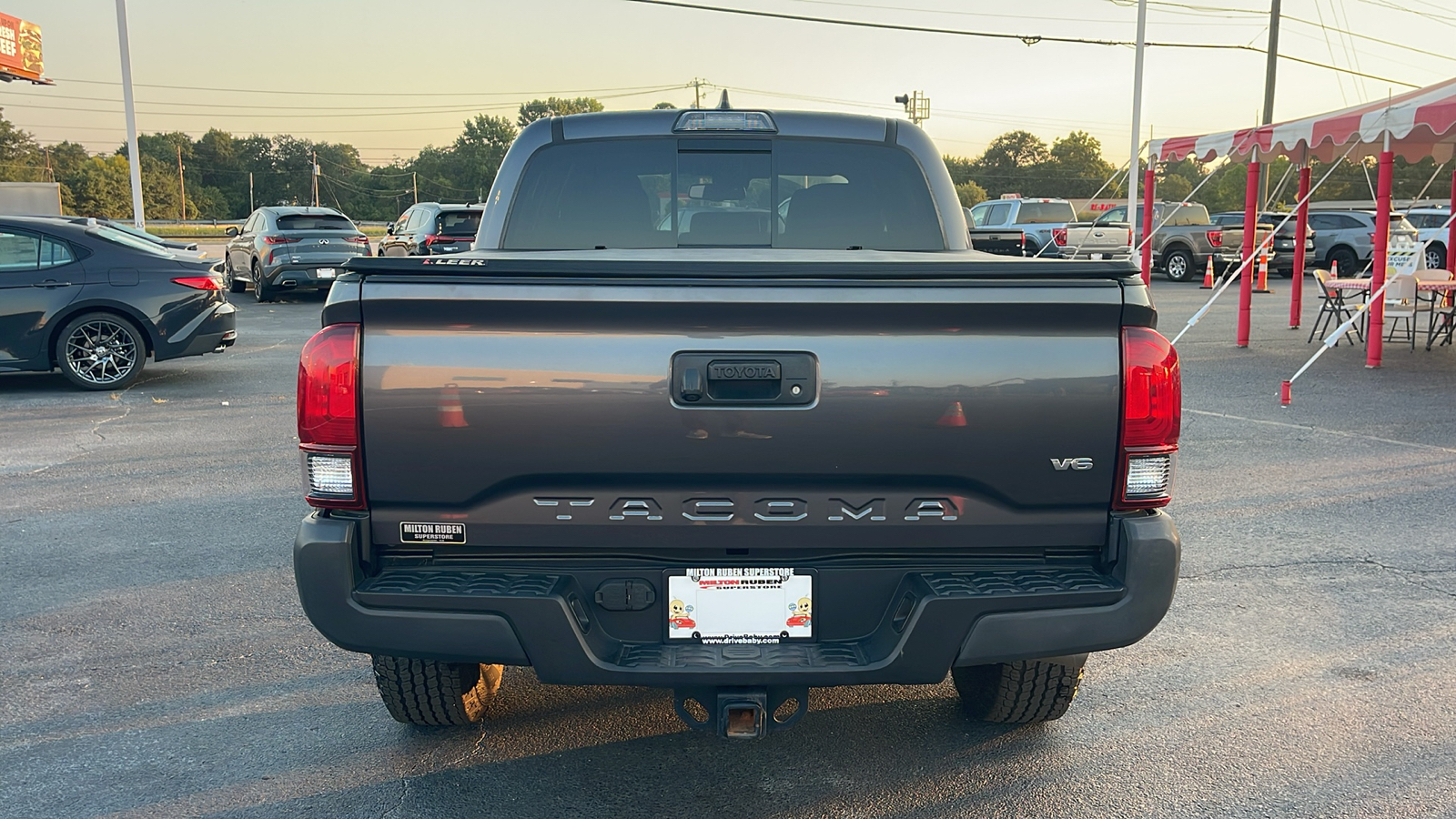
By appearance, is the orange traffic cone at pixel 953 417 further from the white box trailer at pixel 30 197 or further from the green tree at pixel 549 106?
the green tree at pixel 549 106

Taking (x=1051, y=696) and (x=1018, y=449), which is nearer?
(x=1018, y=449)

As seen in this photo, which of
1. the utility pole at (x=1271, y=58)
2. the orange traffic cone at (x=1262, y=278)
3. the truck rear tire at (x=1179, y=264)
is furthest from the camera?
the utility pole at (x=1271, y=58)

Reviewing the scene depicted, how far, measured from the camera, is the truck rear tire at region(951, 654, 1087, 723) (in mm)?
3213

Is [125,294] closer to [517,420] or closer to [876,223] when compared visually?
[876,223]

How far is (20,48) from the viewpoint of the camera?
43812 mm

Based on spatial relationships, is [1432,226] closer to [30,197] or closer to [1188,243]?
[1188,243]

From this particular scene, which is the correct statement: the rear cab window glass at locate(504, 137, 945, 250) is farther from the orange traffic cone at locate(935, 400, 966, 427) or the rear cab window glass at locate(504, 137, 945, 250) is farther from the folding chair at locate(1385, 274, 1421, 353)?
the folding chair at locate(1385, 274, 1421, 353)

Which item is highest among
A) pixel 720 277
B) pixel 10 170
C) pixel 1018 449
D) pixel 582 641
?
pixel 10 170

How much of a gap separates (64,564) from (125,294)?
18.6ft

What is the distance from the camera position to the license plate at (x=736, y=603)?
2584 millimetres

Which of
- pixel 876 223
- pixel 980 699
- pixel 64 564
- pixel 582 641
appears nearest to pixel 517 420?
pixel 582 641

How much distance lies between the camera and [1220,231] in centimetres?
2542

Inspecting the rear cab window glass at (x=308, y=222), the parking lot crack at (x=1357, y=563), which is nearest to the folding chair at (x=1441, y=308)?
the parking lot crack at (x=1357, y=563)

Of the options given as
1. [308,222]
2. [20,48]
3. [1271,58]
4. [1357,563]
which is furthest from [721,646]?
[20,48]
